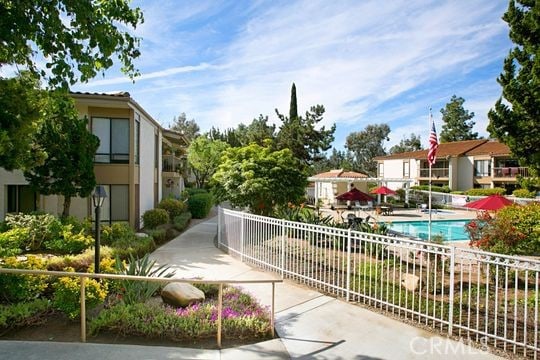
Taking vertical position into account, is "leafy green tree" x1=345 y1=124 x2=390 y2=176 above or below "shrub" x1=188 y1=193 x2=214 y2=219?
above

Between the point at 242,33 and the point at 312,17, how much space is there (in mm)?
2524

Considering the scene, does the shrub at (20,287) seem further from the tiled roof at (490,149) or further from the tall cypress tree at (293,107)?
the tiled roof at (490,149)

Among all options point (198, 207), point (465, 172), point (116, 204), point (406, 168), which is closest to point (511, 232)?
point (116, 204)

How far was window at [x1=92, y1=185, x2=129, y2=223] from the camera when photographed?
16359 millimetres

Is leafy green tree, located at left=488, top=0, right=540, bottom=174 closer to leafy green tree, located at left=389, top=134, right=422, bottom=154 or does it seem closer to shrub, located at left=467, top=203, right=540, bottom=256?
shrub, located at left=467, top=203, right=540, bottom=256

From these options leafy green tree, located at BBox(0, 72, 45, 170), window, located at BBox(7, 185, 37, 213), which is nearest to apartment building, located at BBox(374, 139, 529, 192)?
window, located at BBox(7, 185, 37, 213)

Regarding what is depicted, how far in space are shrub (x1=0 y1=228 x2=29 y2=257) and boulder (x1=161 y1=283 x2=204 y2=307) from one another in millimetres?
5022

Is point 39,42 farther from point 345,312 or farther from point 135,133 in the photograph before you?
point 135,133

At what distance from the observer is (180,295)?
6.73 m

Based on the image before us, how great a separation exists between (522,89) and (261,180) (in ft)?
36.7

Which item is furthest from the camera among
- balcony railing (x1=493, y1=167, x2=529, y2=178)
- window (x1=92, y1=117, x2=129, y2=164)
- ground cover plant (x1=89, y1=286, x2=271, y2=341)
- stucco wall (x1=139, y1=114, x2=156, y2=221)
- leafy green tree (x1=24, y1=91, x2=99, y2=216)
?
balcony railing (x1=493, y1=167, x2=529, y2=178)

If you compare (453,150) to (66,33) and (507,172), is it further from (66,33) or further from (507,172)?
(66,33)

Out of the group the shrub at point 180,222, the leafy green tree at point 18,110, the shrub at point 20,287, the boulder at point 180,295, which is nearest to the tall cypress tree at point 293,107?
the shrub at point 180,222

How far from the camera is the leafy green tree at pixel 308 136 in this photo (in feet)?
122
